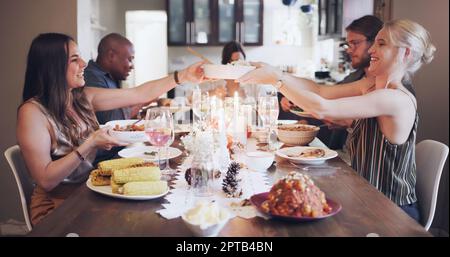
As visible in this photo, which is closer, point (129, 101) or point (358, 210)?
point (358, 210)

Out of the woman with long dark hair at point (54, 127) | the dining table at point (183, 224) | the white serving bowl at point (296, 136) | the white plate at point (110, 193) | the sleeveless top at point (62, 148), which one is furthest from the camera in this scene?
the white serving bowl at point (296, 136)

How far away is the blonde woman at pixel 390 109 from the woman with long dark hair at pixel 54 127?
2.86 ft

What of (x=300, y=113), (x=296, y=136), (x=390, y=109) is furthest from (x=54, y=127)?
(x=390, y=109)

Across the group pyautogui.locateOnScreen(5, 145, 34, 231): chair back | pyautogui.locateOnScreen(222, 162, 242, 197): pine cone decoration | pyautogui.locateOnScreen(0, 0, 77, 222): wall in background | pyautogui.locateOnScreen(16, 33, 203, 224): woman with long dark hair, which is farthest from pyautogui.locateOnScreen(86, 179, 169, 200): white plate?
pyautogui.locateOnScreen(0, 0, 77, 222): wall in background

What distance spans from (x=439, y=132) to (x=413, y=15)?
0.75 metres

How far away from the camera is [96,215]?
1217mm

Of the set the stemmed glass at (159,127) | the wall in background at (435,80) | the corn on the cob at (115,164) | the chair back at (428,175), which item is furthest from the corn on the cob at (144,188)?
the wall in background at (435,80)

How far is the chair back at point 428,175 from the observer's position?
1.90m

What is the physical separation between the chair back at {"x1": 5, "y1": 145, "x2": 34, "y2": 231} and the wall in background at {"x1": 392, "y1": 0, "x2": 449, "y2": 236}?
227 centimetres

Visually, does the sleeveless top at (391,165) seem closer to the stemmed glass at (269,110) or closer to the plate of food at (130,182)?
the stemmed glass at (269,110)

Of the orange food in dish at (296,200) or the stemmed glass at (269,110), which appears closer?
the orange food in dish at (296,200)

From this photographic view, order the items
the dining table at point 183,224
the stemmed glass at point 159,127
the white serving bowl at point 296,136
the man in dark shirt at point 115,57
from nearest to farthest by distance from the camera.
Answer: the dining table at point 183,224
the stemmed glass at point 159,127
the white serving bowl at point 296,136
the man in dark shirt at point 115,57

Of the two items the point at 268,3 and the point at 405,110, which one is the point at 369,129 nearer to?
the point at 405,110
